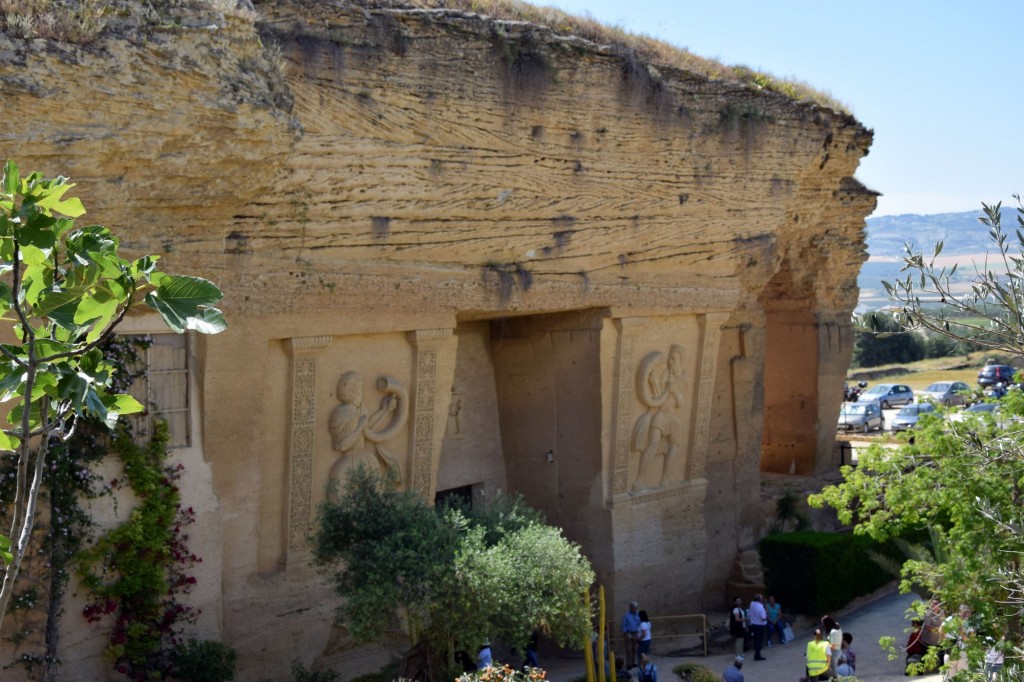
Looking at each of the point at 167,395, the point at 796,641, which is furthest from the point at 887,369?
the point at 167,395

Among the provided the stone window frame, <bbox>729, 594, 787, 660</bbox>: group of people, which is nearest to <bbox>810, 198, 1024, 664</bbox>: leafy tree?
<bbox>729, 594, 787, 660</bbox>: group of people

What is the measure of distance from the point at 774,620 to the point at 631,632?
2473mm

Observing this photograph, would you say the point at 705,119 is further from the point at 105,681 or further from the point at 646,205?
the point at 105,681

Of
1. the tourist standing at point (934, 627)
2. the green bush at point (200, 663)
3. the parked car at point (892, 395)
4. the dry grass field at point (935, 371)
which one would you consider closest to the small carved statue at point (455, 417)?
the green bush at point (200, 663)

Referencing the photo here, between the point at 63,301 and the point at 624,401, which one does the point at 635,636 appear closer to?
the point at 624,401

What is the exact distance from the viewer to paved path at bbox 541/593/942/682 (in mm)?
13859

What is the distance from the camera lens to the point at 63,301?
494cm

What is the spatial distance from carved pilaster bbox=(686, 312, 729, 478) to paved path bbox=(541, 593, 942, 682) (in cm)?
263

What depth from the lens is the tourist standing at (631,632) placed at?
14.2 m

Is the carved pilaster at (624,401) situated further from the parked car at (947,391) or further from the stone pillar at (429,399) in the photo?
the parked car at (947,391)

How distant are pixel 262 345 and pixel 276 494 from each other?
5.24ft

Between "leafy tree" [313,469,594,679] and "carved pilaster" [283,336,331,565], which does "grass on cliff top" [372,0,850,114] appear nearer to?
"carved pilaster" [283,336,331,565]

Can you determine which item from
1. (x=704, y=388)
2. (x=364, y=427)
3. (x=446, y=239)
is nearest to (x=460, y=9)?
(x=446, y=239)

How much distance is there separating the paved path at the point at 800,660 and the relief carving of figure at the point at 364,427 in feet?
10.9
